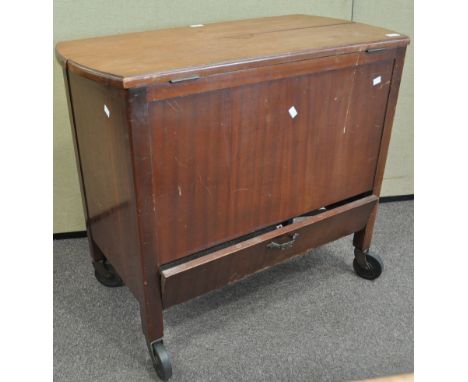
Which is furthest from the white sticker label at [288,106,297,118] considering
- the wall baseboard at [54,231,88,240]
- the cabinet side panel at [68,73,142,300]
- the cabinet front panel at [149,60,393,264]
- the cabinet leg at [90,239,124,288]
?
the wall baseboard at [54,231,88,240]

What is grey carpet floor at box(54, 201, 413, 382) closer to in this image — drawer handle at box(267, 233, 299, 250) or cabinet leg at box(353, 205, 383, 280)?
cabinet leg at box(353, 205, 383, 280)

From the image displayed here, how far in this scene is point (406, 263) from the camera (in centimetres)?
185

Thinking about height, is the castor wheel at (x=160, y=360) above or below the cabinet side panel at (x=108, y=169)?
below

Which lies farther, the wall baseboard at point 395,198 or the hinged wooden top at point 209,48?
the wall baseboard at point 395,198

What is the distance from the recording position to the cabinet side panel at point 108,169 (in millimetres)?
1076

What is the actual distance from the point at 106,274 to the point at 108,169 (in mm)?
596

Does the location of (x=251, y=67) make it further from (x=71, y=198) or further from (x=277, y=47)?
(x=71, y=198)

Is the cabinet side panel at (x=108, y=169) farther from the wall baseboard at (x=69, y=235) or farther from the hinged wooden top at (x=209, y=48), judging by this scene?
the wall baseboard at (x=69, y=235)

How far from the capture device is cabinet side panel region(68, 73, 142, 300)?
1076 millimetres

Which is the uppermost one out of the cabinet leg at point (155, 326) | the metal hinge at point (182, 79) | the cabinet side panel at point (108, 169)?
the metal hinge at point (182, 79)

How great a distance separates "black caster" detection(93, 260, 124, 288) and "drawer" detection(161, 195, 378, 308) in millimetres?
460

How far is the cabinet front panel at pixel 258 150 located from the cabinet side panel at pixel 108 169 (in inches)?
2.9

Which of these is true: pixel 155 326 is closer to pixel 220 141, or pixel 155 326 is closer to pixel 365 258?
pixel 220 141

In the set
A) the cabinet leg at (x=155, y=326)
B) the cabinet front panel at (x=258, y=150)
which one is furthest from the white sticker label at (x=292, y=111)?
the cabinet leg at (x=155, y=326)
